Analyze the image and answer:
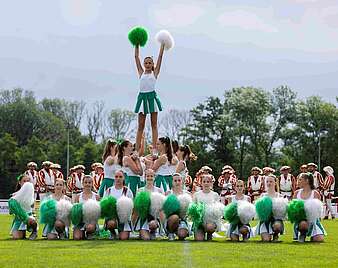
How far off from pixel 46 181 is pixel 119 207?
1170cm

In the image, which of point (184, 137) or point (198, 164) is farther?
point (184, 137)

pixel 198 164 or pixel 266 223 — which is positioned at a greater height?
pixel 198 164

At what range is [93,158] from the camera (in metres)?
60.3

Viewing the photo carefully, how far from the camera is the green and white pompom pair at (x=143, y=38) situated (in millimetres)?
15711

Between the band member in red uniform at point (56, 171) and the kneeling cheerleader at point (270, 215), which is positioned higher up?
→ the band member in red uniform at point (56, 171)

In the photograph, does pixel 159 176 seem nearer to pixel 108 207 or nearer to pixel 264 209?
pixel 108 207

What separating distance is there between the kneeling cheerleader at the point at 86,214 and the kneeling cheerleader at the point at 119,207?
166 millimetres

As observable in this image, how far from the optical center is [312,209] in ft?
41.8

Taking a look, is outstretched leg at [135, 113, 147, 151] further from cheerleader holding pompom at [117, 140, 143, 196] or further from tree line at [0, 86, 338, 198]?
tree line at [0, 86, 338, 198]

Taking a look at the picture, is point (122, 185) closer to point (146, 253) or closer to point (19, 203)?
point (19, 203)

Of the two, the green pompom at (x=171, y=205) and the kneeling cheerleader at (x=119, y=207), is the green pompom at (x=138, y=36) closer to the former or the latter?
the kneeling cheerleader at (x=119, y=207)

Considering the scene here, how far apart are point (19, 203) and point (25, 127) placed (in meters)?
57.6

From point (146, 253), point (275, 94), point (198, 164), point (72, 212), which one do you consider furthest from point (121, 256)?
point (275, 94)

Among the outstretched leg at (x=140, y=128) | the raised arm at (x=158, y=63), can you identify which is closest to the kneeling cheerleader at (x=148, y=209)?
the outstretched leg at (x=140, y=128)
